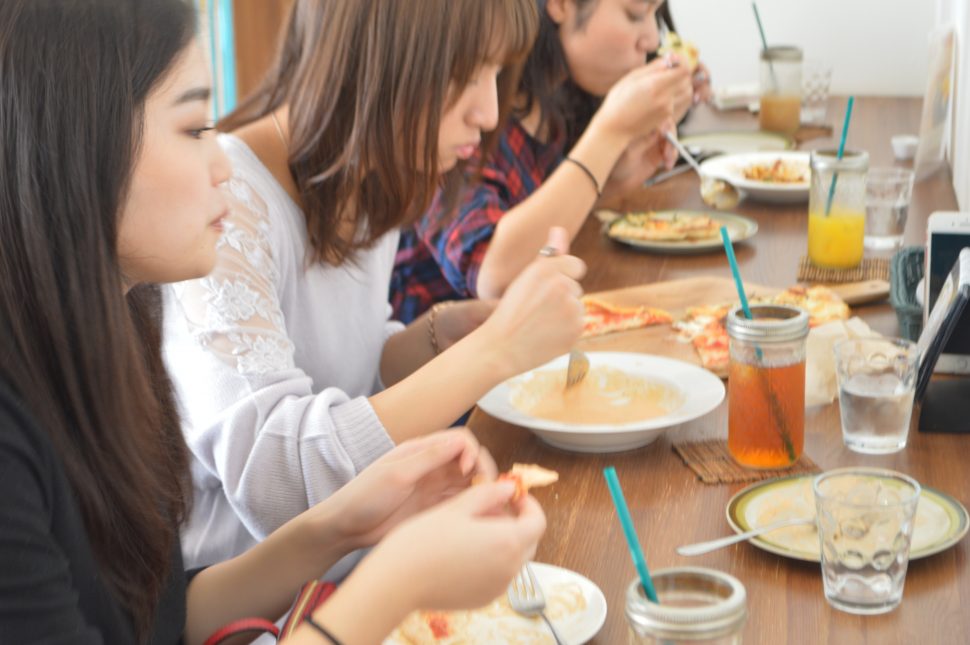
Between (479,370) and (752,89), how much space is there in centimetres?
222

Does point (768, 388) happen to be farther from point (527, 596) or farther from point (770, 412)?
point (527, 596)

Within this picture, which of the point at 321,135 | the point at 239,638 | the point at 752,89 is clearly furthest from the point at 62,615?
the point at 752,89

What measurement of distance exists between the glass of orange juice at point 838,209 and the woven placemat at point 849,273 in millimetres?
15

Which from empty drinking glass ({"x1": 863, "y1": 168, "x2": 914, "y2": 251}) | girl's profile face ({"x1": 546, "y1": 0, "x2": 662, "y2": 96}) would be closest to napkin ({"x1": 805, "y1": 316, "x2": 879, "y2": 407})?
empty drinking glass ({"x1": 863, "y1": 168, "x2": 914, "y2": 251})

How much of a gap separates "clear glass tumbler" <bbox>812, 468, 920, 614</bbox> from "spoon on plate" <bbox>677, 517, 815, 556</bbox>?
0.29 ft

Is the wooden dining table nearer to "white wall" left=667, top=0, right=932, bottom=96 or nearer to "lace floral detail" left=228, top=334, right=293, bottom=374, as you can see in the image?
"lace floral detail" left=228, top=334, right=293, bottom=374

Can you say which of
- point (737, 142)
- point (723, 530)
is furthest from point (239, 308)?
point (737, 142)

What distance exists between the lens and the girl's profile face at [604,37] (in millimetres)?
2391

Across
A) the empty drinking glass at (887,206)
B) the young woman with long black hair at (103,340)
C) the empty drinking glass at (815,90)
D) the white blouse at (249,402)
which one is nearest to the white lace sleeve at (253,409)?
the white blouse at (249,402)

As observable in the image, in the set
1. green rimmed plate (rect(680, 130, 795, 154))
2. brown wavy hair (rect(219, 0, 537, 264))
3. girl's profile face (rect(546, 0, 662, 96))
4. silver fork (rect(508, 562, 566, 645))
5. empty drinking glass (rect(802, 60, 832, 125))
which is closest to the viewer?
silver fork (rect(508, 562, 566, 645))

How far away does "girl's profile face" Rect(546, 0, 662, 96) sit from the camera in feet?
7.84

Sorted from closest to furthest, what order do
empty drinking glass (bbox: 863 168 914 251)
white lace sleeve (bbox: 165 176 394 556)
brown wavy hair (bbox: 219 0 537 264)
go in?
1. white lace sleeve (bbox: 165 176 394 556)
2. brown wavy hair (bbox: 219 0 537 264)
3. empty drinking glass (bbox: 863 168 914 251)

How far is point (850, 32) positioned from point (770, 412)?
284 cm

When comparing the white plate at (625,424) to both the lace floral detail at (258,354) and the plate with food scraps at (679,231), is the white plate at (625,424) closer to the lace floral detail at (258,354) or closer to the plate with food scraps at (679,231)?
the lace floral detail at (258,354)
